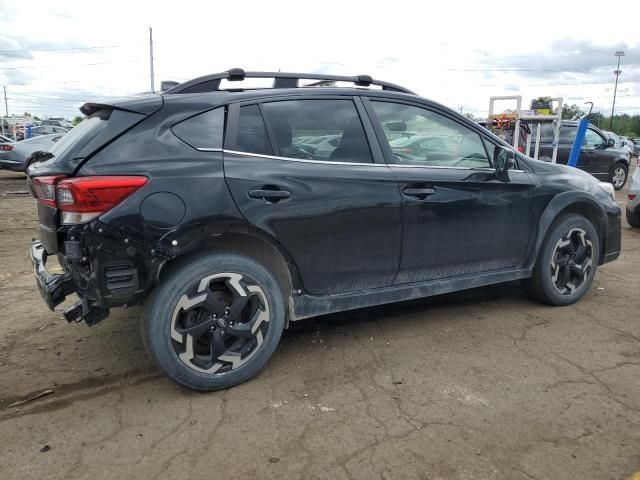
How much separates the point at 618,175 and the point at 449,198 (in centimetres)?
1249

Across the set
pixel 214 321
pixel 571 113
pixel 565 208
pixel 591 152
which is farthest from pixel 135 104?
pixel 571 113

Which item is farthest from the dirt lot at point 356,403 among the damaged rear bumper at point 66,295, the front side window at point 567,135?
the front side window at point 567,135

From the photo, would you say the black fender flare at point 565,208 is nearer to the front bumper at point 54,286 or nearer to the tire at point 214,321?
the tire at point 214,321

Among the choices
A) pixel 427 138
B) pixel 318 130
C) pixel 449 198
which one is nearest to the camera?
pixel 318 130

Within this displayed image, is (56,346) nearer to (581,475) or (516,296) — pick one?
(581,475)

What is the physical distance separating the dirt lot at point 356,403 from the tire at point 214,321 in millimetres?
163

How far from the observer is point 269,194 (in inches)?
116

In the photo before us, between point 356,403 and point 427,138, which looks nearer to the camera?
point 356,403

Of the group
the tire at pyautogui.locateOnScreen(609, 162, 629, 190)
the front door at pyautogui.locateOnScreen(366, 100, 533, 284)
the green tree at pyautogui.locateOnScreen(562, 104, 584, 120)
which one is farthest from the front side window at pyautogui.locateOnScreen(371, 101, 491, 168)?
the green tree at pyautogui.locateOnScreen(562, 104, 584, 120)

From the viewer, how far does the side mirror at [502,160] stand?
3.78 meters

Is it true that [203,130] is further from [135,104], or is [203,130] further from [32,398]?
[32,398]

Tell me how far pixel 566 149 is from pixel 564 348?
10132mm

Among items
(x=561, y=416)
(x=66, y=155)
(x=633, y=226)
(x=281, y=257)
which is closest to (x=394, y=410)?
(x=561, y=416)

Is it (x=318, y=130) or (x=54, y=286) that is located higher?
(x=318, y=130)
